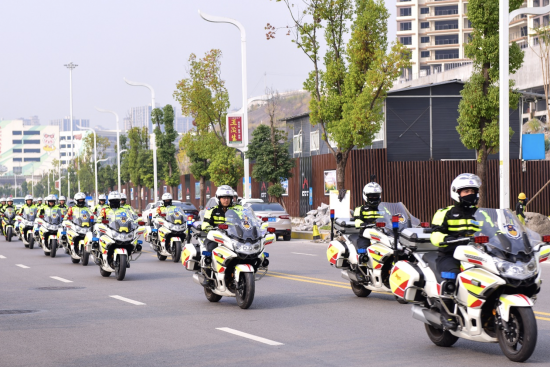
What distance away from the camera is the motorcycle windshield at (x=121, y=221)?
17.1 meters

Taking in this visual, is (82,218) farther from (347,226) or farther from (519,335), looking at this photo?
(519,335)

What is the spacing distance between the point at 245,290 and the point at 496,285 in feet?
16.8

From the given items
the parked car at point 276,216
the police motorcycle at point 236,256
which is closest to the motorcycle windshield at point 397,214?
the police motorcycle at point 236,256

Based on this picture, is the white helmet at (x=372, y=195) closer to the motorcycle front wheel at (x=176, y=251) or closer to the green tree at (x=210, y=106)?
the motorcycle front wheel at (x=176, y=251)

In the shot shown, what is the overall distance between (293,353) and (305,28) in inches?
1025

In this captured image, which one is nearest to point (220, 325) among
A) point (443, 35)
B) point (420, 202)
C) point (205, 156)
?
point (420, 202)

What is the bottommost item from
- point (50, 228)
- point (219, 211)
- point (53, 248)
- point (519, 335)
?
point (53, 248)

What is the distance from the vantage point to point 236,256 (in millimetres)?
11883

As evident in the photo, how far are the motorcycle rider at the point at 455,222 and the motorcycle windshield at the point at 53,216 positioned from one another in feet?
60.3

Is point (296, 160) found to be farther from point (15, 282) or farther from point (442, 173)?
point (15, 282)

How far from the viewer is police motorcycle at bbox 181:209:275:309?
1188 cm

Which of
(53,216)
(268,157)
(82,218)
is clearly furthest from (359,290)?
(268,157)

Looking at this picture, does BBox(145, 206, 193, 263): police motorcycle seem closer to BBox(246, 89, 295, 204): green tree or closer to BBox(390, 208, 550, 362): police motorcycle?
BBox(390, 208, 550, 362): police motorcycle

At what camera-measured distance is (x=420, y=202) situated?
36.7m
